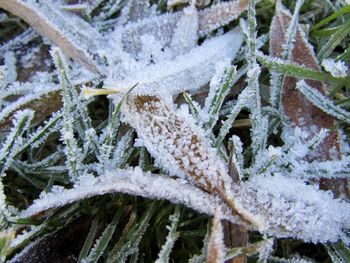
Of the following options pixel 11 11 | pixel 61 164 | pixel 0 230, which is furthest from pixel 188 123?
pixel 11 11

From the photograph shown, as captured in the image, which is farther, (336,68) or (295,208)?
(336,68)

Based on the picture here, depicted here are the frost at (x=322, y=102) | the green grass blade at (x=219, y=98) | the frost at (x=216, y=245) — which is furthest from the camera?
the frost at (x=322, y=102)

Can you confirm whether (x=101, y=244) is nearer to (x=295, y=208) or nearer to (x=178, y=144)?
(x=178, y=144)

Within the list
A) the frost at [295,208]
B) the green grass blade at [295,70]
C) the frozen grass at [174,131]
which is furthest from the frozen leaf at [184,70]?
the frost at [295,208]

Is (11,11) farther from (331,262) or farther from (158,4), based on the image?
(331,262)

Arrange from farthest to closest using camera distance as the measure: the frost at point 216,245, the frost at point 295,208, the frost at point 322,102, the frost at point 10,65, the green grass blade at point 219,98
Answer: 1. the frost at point 10,65
2. the frost at point 322,102
3. the green grass blade at point 219,98
4. the frost at point 295,208
5. the frost at point 216,245

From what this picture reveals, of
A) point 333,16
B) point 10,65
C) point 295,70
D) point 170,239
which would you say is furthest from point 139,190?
point 333,16

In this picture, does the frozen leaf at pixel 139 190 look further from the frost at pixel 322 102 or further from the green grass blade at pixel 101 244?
the frost at pixel 322 102

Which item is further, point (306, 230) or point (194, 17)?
point (194, 17)
